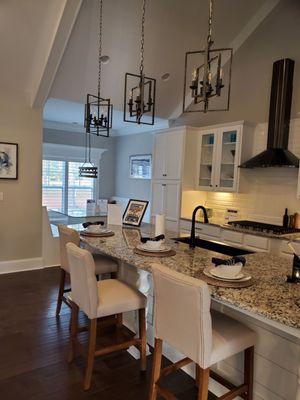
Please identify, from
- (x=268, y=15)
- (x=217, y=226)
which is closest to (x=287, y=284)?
(x=217, y=226)

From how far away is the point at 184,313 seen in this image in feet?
5.30

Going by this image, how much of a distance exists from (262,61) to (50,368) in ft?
15.6

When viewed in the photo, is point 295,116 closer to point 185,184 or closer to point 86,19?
point 185,184

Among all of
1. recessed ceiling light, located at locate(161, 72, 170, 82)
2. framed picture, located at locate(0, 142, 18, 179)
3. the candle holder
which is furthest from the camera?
recessed ceiling light, located at locate(161, 72, 170, 82)

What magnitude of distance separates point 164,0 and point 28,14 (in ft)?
5.40

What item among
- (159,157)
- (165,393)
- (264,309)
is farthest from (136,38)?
(165,393)

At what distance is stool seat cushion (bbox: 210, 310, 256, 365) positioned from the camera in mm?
1646

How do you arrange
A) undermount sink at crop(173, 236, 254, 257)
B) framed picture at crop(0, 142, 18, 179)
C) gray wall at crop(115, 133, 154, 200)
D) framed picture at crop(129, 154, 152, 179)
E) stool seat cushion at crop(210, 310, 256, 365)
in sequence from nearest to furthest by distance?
1. stool seat cushion at crop(210, 310, 256, 365)
2. undermount sink at crop(173, 236, 254, 257)
3. framed picture at crop(0, 142, 18, 179)
4. framed picture at crop(129, 154, 152, 179)
5. gray wall at crop(115, 133, 154, 200)

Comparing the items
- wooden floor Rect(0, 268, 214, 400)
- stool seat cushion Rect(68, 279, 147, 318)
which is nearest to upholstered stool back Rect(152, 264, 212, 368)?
stool seat cushion Rect(68, 279, 147, 318)

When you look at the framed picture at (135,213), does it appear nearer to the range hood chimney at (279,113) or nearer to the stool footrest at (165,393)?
the range hood chimney at (279,113)

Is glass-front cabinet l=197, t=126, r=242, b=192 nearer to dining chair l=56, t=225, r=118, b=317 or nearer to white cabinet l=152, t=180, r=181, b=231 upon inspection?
white cabinet l=152, t=180, r=181, b=231

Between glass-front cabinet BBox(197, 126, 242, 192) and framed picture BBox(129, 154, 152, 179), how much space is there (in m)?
2.45

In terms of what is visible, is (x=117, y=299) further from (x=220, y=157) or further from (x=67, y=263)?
(x=220, y=157)

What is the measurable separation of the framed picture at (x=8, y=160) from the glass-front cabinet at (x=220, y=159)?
290cm
